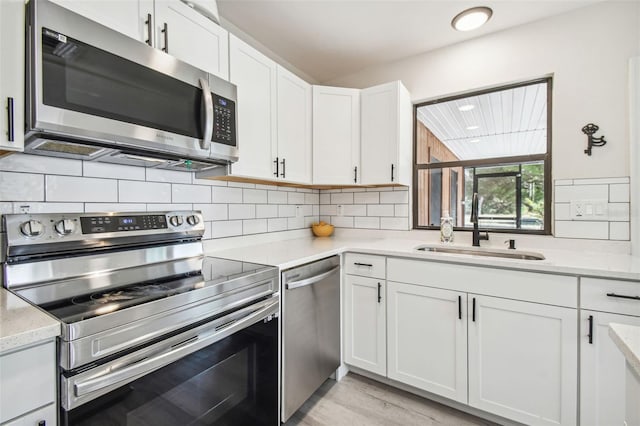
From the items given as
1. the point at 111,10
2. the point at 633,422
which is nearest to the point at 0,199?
the point at 111,10

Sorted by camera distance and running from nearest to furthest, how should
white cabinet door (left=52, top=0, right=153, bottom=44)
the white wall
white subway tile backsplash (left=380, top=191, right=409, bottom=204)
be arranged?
white cabinet door (left=52, top=0, right=153, bottom=44)
the white wall
white subway tile backsplash (left=380, top=191, right=409, bottom=204)

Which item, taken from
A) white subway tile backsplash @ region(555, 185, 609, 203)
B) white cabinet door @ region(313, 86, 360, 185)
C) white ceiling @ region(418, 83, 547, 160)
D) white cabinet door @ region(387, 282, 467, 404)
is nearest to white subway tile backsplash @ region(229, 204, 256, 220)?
white cabinet door @ region(313, 86, 360, 185)

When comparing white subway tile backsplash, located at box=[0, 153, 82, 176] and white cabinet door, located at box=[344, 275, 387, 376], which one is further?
white cabinet door, located at box=[344, 275, 387, 376]

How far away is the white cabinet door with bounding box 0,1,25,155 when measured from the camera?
0.87 meters

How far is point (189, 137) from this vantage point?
4.33ft

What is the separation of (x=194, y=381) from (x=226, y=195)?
1195 mm

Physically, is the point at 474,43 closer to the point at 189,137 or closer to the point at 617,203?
the point at 617,203

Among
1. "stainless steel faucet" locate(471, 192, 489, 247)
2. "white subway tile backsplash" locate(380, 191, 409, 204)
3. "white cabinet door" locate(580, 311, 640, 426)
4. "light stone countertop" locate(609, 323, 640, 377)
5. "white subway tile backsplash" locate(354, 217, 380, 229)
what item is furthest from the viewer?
"white subway tile backsplash" locate(354, 217, 380, 229)

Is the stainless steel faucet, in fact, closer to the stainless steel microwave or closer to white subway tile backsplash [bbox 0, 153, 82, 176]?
the stainless steel microwave

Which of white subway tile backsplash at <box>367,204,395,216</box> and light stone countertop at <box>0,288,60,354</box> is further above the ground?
white subway tile backsplash at <box>367,204,395,216</box>

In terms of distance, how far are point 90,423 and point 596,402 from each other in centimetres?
196

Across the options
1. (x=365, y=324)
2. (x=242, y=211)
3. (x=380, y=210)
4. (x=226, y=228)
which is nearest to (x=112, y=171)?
(x=226, y=228)

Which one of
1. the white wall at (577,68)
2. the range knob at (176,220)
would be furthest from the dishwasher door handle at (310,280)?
the white wall at (577,68)

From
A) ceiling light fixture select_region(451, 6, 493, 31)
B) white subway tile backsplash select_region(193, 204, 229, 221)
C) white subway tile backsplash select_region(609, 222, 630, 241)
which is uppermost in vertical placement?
ceiling light fixture select_region(451, 6, 493, 31)
